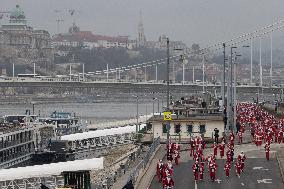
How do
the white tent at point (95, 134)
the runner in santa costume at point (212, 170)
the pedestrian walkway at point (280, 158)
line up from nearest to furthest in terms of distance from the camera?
the runner in santa costume at point (212, 170) < the pedestrian walkway at point (280, 158) < the white tent at point (95, 134)

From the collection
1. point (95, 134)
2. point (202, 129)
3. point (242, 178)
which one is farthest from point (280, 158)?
point (95, 134)

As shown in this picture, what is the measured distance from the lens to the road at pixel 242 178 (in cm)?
3441

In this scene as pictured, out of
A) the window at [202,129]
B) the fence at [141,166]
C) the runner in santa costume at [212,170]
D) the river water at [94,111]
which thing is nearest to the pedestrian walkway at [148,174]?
the fence at [141,166]

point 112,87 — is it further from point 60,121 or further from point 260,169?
point 260,169

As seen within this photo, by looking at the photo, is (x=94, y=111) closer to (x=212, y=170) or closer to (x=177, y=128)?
(x=177, y=128)

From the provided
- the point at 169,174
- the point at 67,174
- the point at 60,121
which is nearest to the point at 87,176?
the point at 67,174

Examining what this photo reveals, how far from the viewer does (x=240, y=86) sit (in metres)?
149

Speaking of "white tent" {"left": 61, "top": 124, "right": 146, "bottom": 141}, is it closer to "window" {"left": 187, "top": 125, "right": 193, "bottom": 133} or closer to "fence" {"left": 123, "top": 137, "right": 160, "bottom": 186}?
"window" {"left": 187, "top": 125, "right": 193, "bottom": 133}

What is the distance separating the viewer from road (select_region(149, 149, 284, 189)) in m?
34.4

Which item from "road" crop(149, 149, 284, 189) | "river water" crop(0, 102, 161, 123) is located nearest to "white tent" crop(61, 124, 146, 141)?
"road" crop(149, 149, 284, 189)

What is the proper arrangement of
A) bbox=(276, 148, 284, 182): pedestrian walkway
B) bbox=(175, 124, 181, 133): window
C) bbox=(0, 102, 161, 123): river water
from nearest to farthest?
bbox=(276, 148, 284, 182): pedestrian walkway
bbox=(175, 124, 181, 133): window
bbox=(0, 102, 161, 123): river water

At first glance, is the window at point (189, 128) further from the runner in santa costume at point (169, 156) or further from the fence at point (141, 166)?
the runner in santa costume at point (169, 156)

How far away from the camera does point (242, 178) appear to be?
36.8 m

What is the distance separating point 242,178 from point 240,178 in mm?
104
